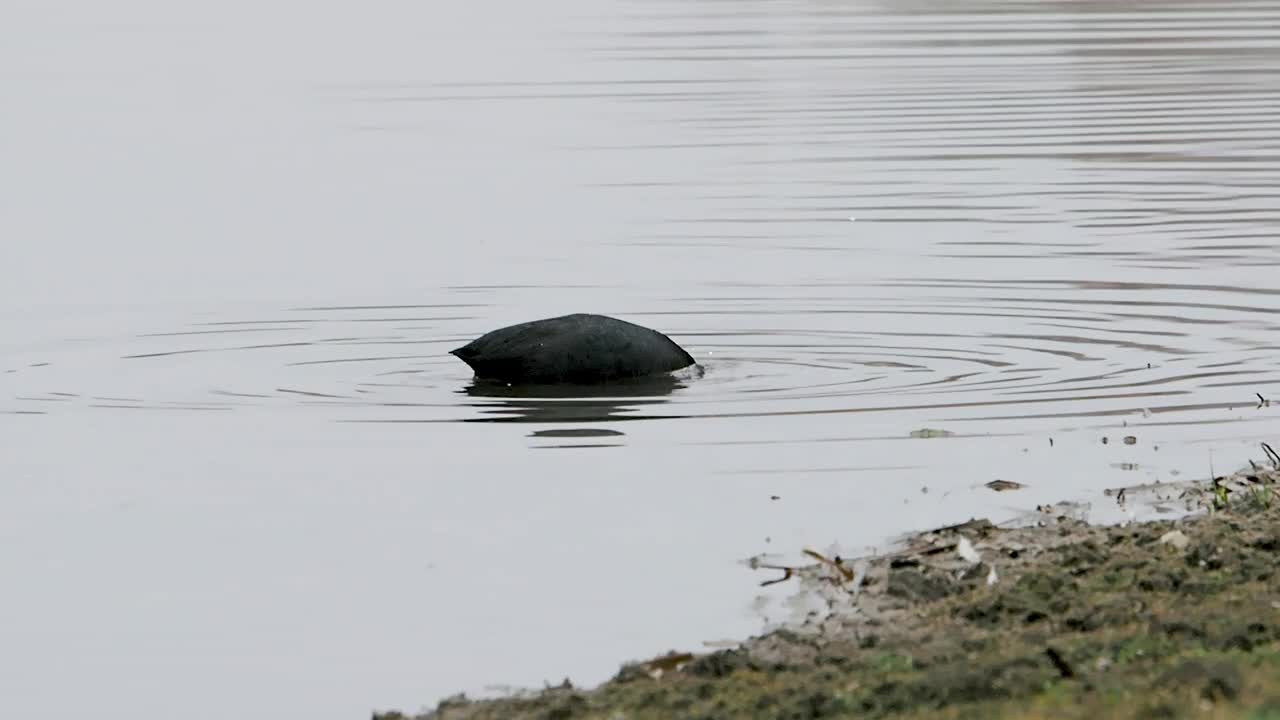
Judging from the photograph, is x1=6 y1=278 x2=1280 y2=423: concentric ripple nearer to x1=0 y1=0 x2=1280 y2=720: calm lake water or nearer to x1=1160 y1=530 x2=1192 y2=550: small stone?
x1=0 y1=0 x2=1280 y2=720: calm lake water

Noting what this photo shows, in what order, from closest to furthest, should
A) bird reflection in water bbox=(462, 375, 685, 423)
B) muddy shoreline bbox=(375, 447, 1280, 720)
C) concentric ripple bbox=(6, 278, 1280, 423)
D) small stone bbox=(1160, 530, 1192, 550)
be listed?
1. muddy shoreline bbox=(375, 447, 1280, 720)
2. small stone bbox=(1160, 530, 1192, 550)
3. bird reflection in water bbox=(462, 375, 685, 423)
4. concentric ripple bbox=(6, 278, 1280, 423)

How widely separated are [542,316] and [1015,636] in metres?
7.94

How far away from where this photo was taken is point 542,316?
47.9ft

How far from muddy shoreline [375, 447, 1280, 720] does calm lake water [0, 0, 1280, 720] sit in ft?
1.37

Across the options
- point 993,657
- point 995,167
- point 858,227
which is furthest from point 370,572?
point 995,167

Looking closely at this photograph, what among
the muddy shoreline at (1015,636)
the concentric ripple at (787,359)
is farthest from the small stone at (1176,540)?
the concentric ripple at (787,359)

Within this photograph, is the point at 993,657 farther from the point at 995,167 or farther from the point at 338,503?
the point at 995,167

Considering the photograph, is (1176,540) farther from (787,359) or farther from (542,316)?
(542,316)

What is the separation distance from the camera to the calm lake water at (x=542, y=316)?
26.2 ft

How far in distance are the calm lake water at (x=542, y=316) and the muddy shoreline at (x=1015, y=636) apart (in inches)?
16.4

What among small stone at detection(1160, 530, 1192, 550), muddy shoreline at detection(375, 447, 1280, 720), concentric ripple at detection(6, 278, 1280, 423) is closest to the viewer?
muddy shoreline at detection(375, 447, 1280, 720)

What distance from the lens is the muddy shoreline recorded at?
596cm

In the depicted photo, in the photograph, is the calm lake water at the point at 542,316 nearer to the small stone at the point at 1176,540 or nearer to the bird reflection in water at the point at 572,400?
the bird reflection in water at the point at 572,400

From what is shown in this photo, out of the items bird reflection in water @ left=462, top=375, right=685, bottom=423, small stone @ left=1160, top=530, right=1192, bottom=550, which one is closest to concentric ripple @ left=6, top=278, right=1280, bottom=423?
bird reflection in water @ left=462, top=375, right=685, bottom=423
